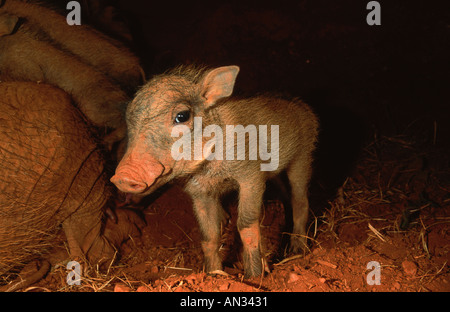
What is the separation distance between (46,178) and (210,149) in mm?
1390

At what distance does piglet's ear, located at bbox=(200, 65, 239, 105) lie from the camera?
2920mm

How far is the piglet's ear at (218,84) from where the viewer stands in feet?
9.58

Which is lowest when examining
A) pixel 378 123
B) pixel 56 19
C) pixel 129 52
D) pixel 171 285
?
pixel 171 285

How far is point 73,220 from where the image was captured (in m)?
3.76

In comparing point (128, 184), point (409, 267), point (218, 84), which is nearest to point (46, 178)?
point (128, 184)

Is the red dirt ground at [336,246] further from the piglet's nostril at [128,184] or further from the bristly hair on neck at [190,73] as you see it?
the bristly hair on neck at [190,73]

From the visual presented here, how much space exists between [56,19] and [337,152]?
3942mm

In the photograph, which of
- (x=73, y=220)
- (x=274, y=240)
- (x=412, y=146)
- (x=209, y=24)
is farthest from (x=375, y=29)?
(x=73, y=220)

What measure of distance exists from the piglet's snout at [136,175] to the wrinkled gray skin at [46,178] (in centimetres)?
101

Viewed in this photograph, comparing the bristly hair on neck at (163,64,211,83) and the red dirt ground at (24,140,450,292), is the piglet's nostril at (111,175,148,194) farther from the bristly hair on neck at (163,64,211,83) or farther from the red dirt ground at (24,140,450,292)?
the bristly hair on neck at (163,64,211,83)

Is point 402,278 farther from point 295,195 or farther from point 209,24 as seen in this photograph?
point 209,24

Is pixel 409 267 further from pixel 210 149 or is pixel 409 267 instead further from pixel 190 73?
pixel 190 73

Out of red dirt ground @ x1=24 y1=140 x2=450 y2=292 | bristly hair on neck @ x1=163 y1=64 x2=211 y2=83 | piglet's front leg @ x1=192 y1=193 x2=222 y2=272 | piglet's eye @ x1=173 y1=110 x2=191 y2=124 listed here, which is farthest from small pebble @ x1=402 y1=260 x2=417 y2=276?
bristly hair on neck @ x1=163 y1=64 x2=211 y2=83

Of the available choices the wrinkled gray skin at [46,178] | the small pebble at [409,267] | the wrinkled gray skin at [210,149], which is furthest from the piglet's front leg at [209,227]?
the small pebble at [409,267]
